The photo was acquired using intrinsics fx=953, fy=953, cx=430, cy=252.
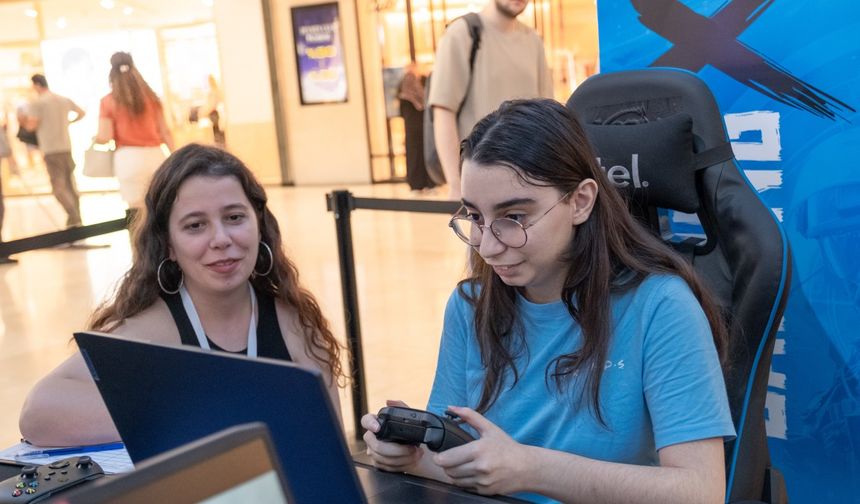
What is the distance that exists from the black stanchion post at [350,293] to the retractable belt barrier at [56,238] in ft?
2.45

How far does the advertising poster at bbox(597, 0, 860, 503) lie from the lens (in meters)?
1.98

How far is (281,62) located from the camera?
39.4 ft

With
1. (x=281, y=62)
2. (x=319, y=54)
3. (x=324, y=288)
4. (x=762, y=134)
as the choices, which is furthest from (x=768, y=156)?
(x=281, y=62)

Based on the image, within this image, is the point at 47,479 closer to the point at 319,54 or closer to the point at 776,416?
the point at 776,416

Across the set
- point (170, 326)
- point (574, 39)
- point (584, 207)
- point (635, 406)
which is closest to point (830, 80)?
point (584, 207)

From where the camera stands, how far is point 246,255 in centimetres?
173

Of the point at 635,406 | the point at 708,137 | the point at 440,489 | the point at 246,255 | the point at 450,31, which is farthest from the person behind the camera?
the point at 450,31

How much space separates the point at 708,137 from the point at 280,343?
2.80 ft

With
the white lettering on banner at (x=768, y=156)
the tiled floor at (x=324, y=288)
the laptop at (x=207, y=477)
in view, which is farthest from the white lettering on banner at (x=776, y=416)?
the laptop at (x=207, y=477)

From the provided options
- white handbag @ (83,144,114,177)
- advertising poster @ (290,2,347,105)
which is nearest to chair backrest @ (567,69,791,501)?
white handbag @ (83,144,114,177)

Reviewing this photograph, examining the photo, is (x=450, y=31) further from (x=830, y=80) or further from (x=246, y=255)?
(x=246, y=255)

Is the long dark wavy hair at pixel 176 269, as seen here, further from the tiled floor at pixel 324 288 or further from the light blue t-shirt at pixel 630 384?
the tiled floor at pixel 324 288

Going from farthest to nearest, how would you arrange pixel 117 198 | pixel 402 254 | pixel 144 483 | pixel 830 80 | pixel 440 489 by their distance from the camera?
pixel 117 198 < pixel 402 254 < pixel 830 80 < pixel 440 489 < pixel 144 483

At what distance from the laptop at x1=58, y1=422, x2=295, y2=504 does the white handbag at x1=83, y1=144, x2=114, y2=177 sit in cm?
567
